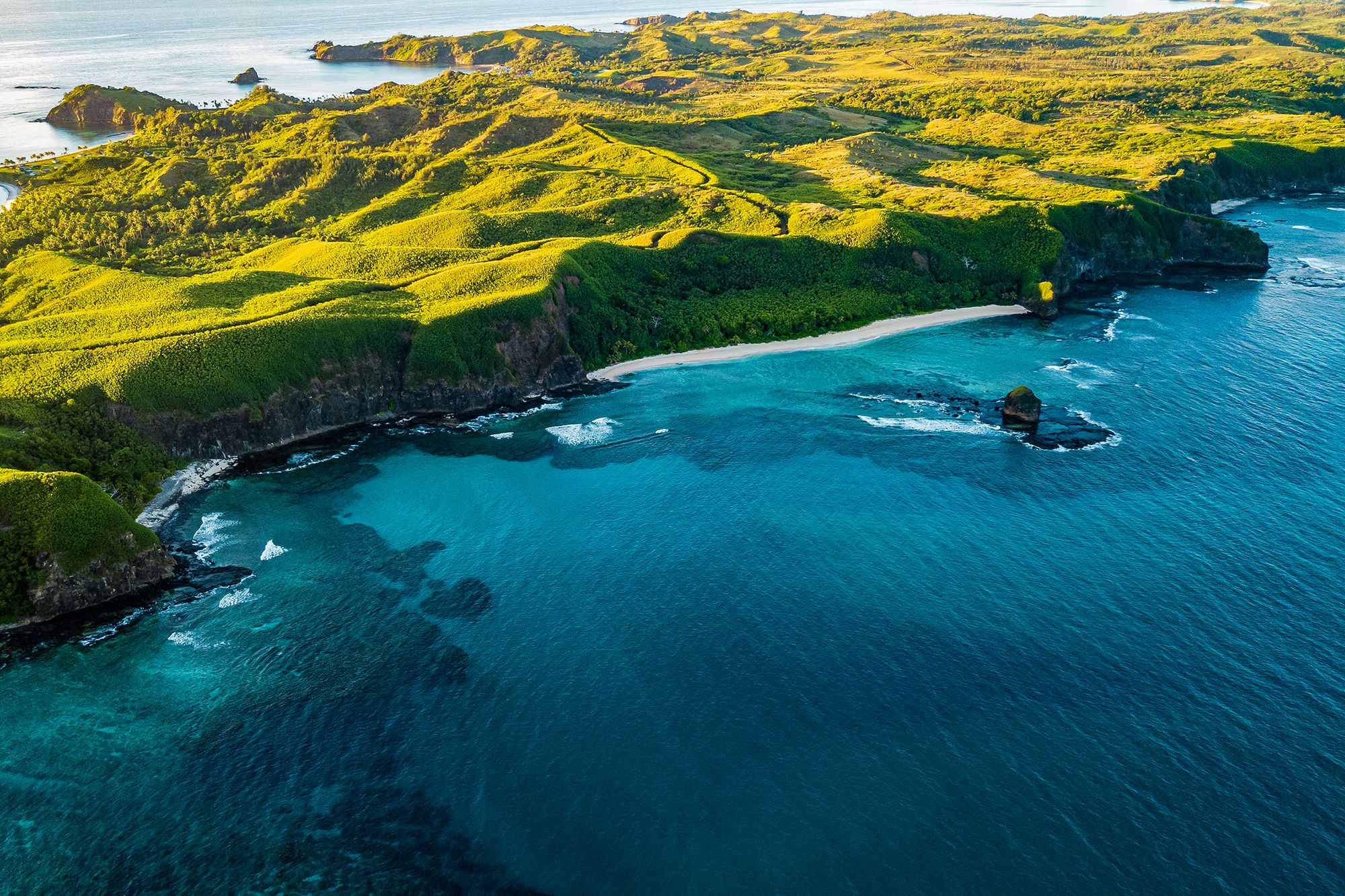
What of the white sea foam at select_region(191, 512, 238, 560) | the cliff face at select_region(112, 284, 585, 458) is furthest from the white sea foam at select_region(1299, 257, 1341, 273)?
the white sea foam at select_region(191, 512, 238, 560)

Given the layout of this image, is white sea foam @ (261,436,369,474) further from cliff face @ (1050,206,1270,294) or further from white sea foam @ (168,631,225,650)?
cliff face @ (1050,206,1270,294)

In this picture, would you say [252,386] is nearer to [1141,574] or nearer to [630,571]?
[630,571]

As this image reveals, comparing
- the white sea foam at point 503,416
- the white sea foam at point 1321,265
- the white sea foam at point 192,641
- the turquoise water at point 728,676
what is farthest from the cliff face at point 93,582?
the white sea foam at point 1321,265

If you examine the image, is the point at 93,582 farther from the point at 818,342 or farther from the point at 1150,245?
the point at 1150,245

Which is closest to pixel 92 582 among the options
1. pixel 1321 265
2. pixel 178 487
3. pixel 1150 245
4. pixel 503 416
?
pixel 178 487

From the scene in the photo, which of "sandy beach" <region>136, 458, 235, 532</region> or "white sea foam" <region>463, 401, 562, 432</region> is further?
"white sea foam" <region>463, 401, 562, 432</region>

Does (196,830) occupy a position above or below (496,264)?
below

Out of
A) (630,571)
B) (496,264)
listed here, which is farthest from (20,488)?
(496,264)
